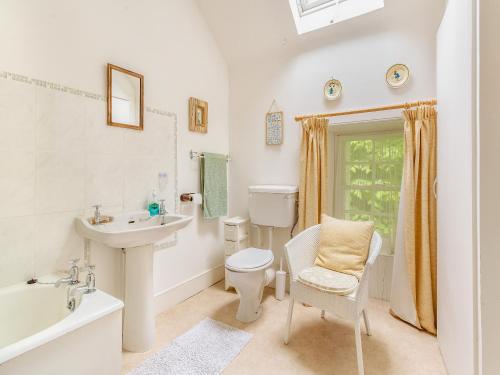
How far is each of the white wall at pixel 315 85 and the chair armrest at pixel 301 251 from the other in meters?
0.69

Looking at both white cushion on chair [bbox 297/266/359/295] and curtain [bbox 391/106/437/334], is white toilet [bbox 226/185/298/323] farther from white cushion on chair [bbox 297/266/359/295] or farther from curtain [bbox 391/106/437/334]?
curtain [bbox 391/106/437/334]

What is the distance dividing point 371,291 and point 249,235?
1330mm

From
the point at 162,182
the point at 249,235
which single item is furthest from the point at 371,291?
the point at 162,182

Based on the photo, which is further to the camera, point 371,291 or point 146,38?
point 371,291

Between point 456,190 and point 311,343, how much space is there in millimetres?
1359

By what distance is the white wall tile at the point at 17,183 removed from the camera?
136 centimetres

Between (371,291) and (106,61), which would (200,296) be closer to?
(371,291)

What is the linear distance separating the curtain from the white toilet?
960 millimetres

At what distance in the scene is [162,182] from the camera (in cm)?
221

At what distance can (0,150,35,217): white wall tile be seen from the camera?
136 centimetres

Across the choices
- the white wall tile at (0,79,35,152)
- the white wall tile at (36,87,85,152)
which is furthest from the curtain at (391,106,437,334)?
the white wall tile at (0,79,35,152)

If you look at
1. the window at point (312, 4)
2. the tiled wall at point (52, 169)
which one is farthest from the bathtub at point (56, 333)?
the window at point (312, 4)
